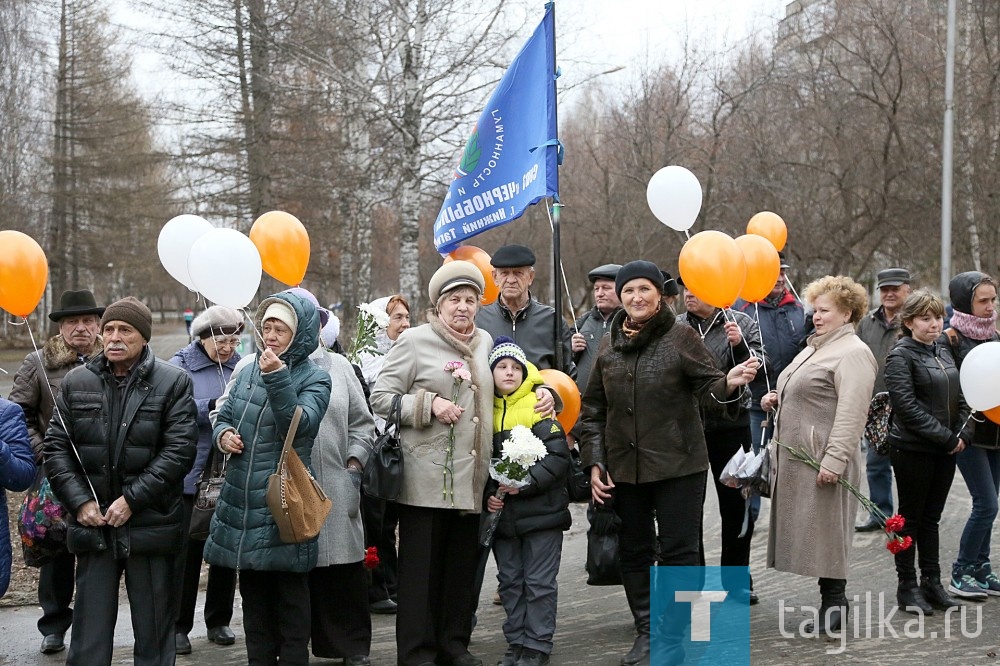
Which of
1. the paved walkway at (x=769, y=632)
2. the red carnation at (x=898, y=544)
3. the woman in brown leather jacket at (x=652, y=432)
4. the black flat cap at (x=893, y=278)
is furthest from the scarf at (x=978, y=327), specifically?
the woman in brown leather jacket at (x=652, y=432)

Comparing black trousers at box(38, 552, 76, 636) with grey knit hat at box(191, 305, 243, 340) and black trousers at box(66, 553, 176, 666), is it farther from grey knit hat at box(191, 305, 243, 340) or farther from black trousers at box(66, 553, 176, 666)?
grey knit hat at box(191, 305, 243, 340)

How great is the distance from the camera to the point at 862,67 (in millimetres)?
18844

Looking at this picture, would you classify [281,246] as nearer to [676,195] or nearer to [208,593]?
[208,593]

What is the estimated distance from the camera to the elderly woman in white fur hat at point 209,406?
562 centimetres

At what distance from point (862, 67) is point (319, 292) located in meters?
15.7

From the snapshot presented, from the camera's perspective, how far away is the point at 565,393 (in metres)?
5.60

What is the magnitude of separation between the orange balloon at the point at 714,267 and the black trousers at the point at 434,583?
1825 mm

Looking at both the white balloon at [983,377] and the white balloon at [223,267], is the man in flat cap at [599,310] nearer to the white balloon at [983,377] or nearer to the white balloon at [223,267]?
the white balloon at [983,377]

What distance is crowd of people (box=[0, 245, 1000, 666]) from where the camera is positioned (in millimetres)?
4578

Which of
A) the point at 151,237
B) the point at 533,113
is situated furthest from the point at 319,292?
the point at 533,113

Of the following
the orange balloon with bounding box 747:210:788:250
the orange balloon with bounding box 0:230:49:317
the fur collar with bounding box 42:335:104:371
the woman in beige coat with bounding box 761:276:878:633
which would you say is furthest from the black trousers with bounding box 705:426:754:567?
the orange balloon with bounding box 0:230:49:317

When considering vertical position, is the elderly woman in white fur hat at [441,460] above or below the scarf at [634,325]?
below

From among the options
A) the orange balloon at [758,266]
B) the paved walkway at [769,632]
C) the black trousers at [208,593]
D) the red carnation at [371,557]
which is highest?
the orange balloon at [758,266]

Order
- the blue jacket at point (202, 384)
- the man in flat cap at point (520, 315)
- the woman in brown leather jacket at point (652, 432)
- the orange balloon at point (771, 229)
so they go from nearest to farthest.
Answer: the woman in brown leather jacket at point (652, 432) < the blue jacket at point (202, 384) < the man in flat cap at point (520, 315) < the orange balloon at point (771, 229)
